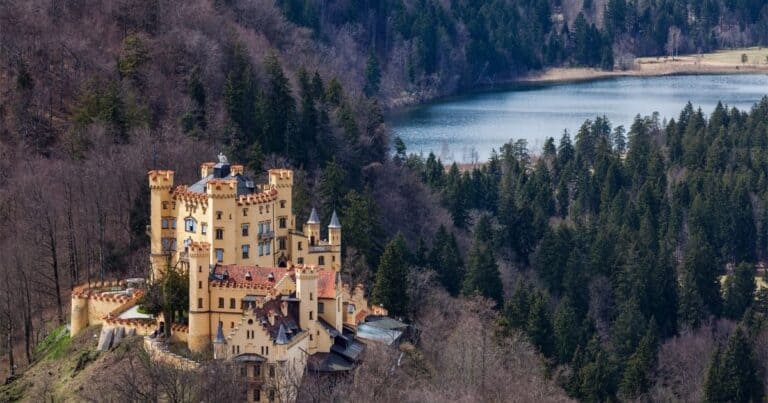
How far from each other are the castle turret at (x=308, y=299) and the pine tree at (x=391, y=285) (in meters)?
13.2

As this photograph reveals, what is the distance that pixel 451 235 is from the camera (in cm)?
10544

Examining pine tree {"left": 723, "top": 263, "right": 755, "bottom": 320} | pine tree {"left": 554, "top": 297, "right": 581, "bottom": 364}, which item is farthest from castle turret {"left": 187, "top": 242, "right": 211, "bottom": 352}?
pine tree {"left": 723, "top": 263, "right": 755, "bottom": 320}

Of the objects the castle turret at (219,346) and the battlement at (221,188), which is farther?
the battlement at (221,188)

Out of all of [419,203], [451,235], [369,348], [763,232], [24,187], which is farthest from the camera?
[763,232]

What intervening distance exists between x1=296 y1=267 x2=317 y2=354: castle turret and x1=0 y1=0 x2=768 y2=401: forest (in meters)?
2.86

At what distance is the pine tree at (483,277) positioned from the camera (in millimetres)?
98250

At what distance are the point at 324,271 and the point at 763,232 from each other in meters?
59.2

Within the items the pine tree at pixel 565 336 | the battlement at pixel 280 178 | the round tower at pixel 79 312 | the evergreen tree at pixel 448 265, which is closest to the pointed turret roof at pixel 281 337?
the round tower at pixel 79 312

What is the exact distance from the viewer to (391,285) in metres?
85.9

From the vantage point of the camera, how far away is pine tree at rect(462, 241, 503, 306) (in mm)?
98250

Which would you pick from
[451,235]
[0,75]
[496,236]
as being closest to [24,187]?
[0,75]

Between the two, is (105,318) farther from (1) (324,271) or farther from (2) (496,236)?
(2) (496,236)

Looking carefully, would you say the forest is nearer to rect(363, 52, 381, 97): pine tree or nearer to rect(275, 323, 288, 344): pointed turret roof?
rect(275, 323, 288, 344): pointed turret roof

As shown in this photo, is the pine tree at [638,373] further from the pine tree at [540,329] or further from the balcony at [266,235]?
the balcony at [266,235]
